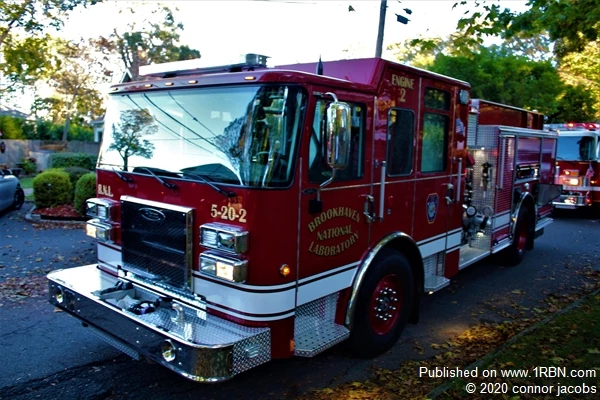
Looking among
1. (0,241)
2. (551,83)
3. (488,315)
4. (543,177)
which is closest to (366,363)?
(488,315)

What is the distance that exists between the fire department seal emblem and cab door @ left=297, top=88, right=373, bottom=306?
1.19 meters

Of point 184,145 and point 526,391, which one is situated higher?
point 184,145

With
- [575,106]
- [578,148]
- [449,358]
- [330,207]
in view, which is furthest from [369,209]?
[575,106]

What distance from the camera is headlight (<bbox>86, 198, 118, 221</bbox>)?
4586mm

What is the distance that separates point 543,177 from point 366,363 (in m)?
6.14

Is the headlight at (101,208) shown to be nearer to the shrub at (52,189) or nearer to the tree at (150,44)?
the shrub at (52,189)

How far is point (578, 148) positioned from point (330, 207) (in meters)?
12.8

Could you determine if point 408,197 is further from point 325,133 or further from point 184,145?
point 184,145

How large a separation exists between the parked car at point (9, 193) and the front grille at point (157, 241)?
9079mm

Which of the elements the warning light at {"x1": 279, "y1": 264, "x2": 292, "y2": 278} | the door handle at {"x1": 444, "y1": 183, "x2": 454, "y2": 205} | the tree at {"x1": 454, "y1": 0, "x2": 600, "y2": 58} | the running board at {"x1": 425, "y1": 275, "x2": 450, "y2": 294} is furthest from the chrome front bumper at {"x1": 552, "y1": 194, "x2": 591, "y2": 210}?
the warning light at {"x1": 279, "y1": 264, "x2": 292, "y2": 278}

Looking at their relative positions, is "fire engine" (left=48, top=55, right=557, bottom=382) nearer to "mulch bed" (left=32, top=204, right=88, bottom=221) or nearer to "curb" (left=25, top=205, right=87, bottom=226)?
"curb" (left=25, top=205, right=87, bottom=226)

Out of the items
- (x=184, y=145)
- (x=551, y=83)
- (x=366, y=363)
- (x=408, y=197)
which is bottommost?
(x=366, y=363)

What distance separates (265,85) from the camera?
3531mm

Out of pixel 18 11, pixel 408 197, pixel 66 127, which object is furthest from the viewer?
pixel 66 127
